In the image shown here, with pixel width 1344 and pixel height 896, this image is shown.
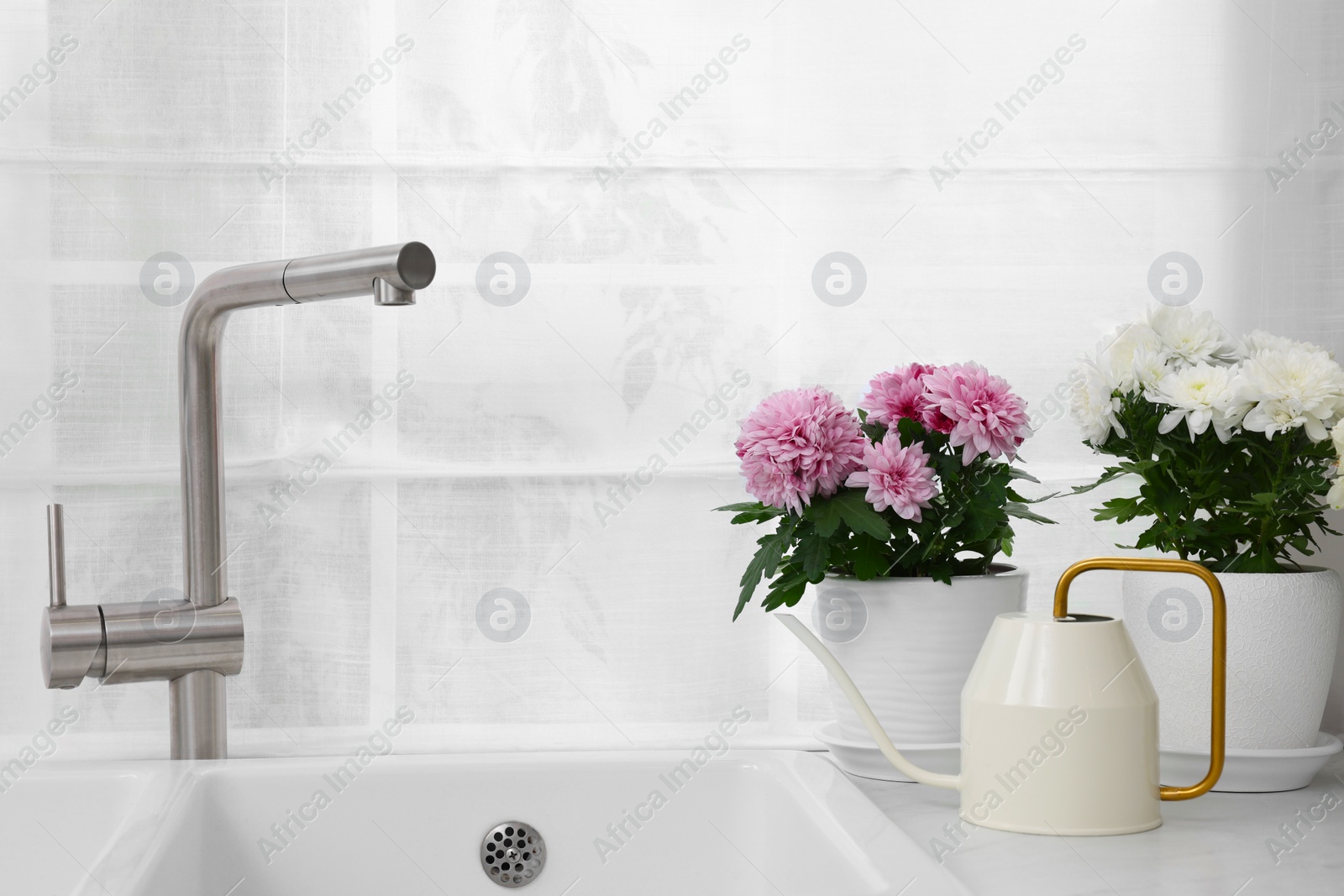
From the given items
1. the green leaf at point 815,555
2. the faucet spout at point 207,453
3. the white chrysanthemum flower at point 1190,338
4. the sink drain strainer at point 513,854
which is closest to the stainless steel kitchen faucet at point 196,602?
the faucet spout at point 207,453

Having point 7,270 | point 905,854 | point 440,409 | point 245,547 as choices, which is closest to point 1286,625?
point 905,854

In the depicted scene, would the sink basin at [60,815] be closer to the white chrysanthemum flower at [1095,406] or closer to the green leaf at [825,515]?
the green leaf at [825,515]

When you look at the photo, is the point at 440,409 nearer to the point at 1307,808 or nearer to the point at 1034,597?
the point at 1034,597

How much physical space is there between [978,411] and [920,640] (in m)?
0.17

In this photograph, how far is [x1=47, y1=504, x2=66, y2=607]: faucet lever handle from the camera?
2.61 feet

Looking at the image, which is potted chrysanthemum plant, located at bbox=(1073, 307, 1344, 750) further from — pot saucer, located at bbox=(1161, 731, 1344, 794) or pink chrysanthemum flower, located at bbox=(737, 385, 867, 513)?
pink chrysanthemum flower, located at bbox=(737, 385, 867, 513)

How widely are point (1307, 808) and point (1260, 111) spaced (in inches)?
24.5

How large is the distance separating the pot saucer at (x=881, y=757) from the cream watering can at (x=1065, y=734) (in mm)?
116

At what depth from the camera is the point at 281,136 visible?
0.98 m

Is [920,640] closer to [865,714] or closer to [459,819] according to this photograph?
[865,714]

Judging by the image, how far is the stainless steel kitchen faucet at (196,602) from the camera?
80cm

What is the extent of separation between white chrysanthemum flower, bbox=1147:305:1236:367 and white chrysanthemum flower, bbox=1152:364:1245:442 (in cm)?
3

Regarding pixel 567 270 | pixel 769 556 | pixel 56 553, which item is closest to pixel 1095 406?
pixel 769 556

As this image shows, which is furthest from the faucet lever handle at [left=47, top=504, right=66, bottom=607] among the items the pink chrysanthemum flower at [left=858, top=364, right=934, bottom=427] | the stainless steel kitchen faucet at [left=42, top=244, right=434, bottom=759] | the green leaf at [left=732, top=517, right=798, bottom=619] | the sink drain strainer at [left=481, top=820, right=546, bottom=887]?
the pink chrysanthemum flower at [left=858, top=364, right=934, bottom=427]
